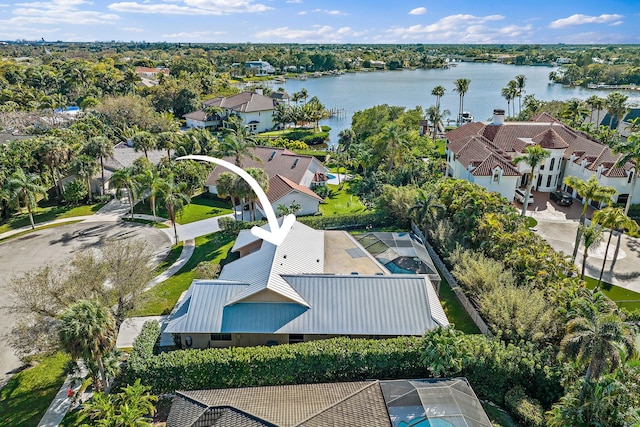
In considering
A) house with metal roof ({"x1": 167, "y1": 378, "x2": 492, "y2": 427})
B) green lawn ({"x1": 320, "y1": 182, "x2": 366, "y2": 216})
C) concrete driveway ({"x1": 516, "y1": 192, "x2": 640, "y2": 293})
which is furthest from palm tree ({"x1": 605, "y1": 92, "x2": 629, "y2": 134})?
house with metal roof ({"x1": 167, "y1": 378, "x2": 492, "y2": 427})

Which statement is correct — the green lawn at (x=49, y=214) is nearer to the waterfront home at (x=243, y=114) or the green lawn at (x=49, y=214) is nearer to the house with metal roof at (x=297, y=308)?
the house with metal roof at (x=297, y=308)

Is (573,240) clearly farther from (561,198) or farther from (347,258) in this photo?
(347,258)

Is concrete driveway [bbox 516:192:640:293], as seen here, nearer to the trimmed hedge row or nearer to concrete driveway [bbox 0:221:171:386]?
the trimmed hedge row

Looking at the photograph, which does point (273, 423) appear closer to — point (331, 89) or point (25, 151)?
point (25, 151)

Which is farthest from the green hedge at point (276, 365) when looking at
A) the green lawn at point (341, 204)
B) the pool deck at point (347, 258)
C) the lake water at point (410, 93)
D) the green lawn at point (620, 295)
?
the lake water at point (410, 93)

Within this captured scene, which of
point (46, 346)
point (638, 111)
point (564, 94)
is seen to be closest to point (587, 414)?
point (46, 346)
